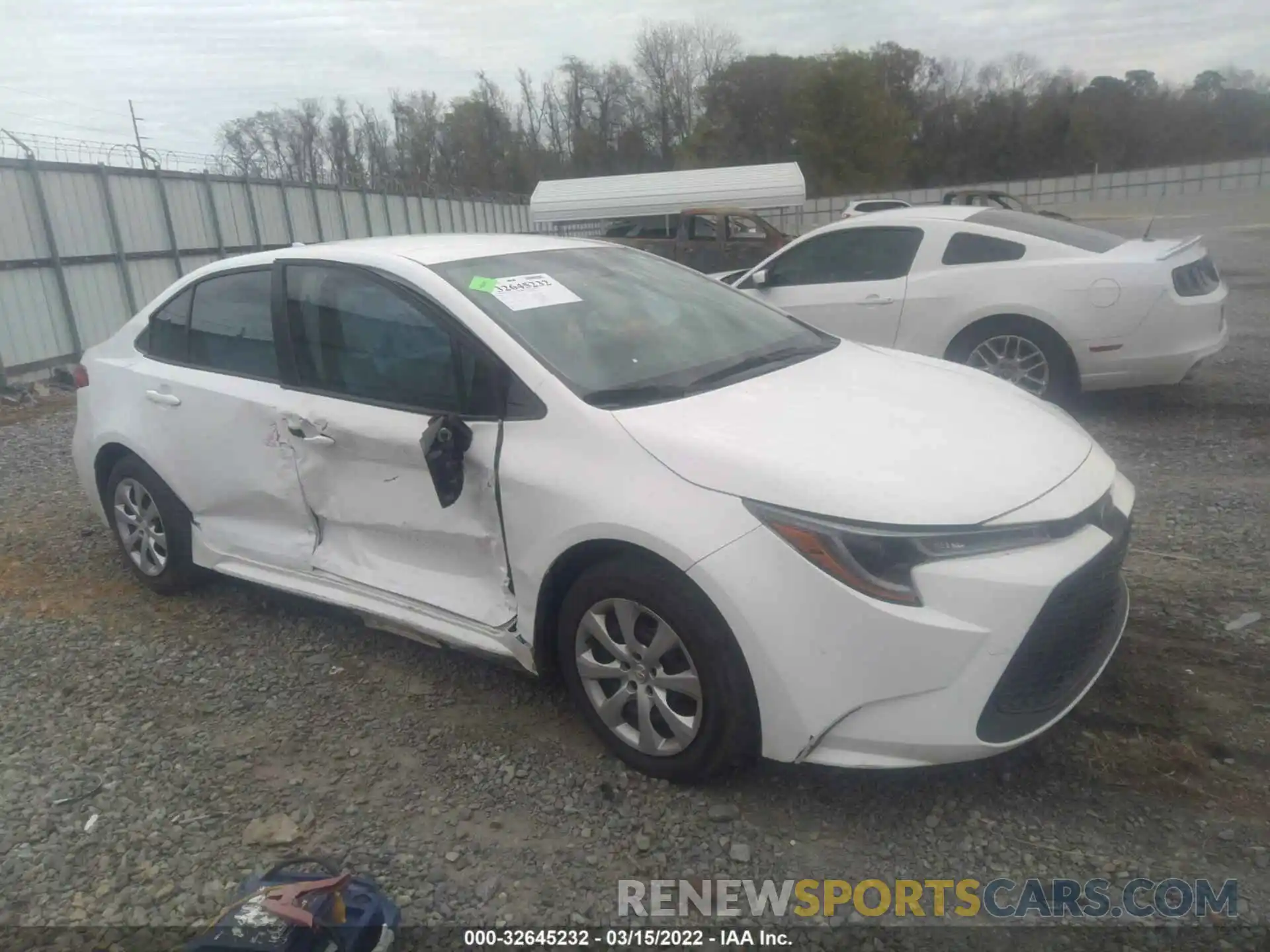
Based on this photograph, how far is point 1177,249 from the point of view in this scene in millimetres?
6496

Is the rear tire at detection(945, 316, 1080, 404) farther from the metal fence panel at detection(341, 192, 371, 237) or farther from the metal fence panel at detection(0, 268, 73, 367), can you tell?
the metal fence panel at detection(341, 192, 371, 237)

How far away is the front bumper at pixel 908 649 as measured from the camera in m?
2.44

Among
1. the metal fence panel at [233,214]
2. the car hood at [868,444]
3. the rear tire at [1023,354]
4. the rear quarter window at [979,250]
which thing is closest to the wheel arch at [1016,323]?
the rear tire at [1023,354]

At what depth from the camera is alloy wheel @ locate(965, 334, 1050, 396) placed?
653 cm

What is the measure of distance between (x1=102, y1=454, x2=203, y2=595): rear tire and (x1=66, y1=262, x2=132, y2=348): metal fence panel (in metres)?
9.00

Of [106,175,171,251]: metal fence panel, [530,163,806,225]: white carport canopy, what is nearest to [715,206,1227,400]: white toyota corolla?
[106,175,171,251]: metal fence panel

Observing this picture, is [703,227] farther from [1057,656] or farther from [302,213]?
[1057,656]

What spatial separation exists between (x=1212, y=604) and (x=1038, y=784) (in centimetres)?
153

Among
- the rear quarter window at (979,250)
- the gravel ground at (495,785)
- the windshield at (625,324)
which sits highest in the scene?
the windshield at (625,324)

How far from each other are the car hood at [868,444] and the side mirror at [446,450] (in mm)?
548

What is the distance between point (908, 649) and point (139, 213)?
1463 centimetres

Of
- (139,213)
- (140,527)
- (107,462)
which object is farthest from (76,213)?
(140,527)

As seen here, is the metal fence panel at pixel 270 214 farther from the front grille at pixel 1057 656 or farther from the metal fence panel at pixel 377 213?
the front grille at pixel 1057 656

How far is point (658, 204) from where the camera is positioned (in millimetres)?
25047
